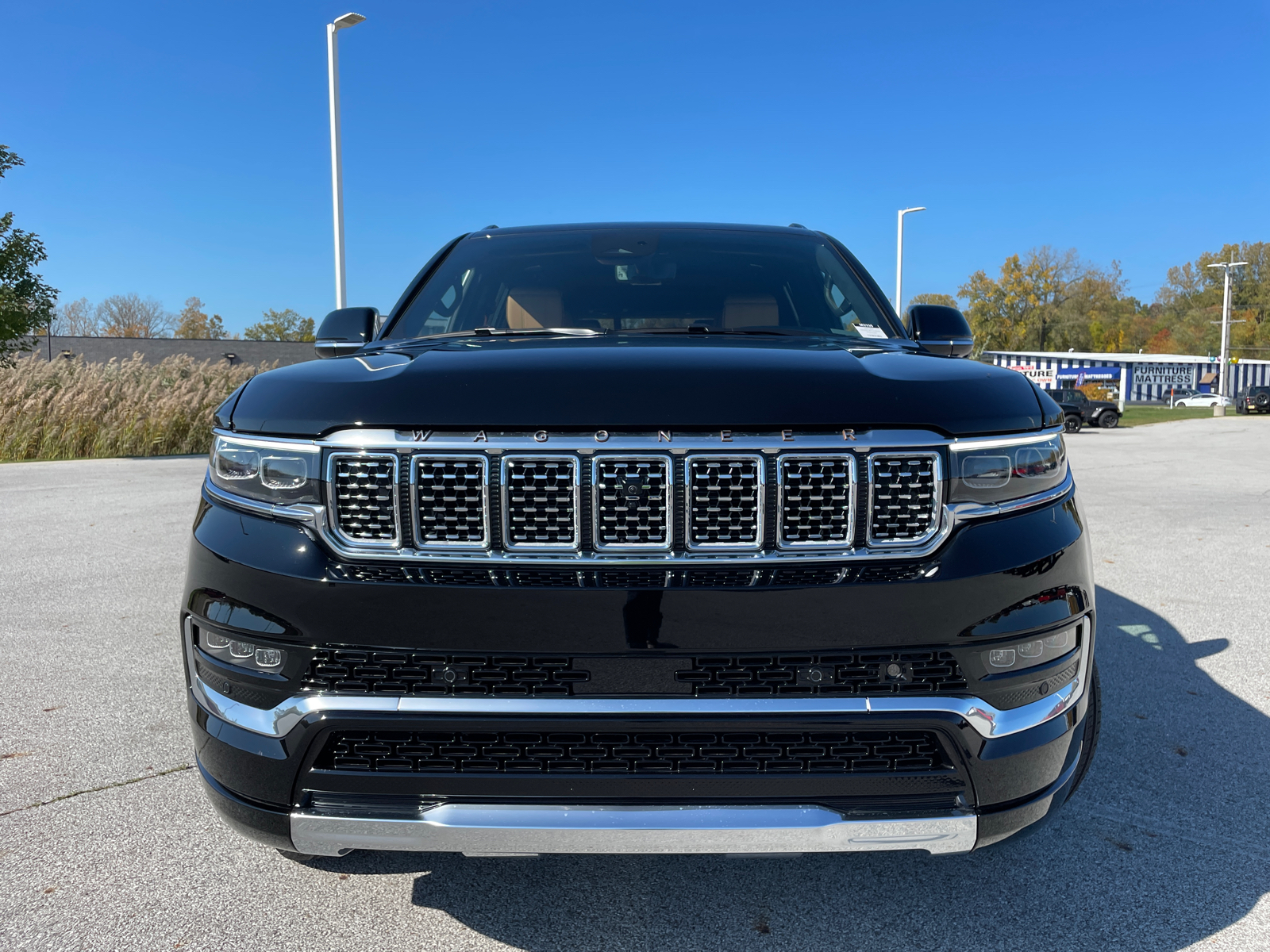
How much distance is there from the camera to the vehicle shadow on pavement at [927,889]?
2133 millimetres

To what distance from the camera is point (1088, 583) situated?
6.49ft

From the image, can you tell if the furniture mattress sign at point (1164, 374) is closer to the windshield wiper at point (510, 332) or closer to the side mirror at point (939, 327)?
the side mirror at point (939, 327)

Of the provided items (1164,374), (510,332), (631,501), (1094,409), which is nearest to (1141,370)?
(1164,374)

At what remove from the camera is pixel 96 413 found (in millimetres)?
13883

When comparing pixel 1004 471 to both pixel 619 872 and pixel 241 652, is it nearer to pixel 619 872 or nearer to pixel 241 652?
pixel 619 872

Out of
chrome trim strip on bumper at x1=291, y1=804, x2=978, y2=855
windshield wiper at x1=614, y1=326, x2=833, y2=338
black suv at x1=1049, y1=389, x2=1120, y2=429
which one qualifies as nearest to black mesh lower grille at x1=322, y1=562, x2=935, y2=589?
chrome trim strip on bumper at x1=291, y1=804, x2=978, y2=855

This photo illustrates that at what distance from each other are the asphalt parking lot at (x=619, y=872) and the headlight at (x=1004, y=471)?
1.06m

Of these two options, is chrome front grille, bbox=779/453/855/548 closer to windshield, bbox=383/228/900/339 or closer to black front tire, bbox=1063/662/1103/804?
black front tire, bbox=1063/662/1103/804

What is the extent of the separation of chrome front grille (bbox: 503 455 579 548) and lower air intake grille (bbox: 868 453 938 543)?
2.02 ft

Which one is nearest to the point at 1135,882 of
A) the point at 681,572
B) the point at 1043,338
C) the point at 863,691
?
the point at 863,691

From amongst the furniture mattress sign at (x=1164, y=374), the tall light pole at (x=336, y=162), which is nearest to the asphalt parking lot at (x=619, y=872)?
the tall light pole at (x=336, y=162)

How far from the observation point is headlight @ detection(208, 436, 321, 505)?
1.89 m

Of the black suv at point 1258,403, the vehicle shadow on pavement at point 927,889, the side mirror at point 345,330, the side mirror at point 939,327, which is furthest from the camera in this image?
the black suv at point 1258,403

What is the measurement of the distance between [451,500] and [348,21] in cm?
1365
